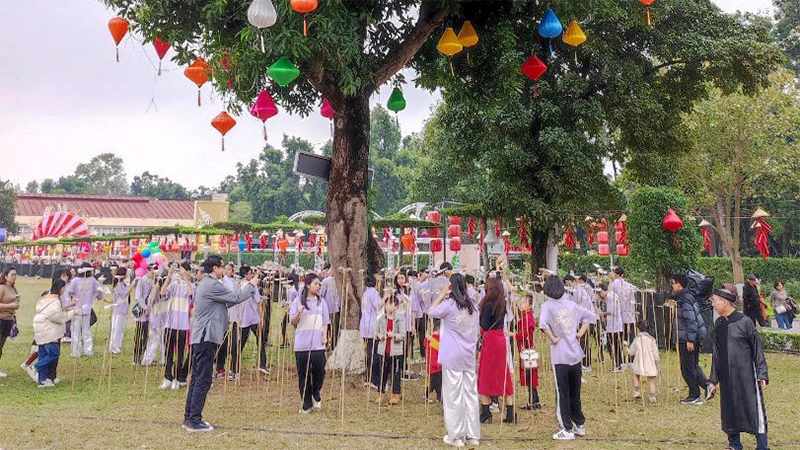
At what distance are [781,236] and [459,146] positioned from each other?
2242 centimetres

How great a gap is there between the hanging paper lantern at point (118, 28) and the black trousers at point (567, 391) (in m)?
5.85

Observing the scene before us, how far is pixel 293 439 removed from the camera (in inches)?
222

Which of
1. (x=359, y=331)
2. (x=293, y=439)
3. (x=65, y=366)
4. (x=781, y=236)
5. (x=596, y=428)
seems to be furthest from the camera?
(x=781, y=236)

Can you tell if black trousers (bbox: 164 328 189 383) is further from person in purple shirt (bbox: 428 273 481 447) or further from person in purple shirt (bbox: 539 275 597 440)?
person in purple shirt (bbox: 539 275 597 440)

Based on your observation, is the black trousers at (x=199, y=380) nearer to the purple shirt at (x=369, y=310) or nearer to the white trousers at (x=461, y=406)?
the white trousers at (x=461, y=406)

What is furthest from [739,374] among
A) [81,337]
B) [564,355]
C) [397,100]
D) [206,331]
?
[81,337]

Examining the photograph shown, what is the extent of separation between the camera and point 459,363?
566 cm

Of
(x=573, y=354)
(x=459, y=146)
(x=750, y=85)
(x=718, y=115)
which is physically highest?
(x=718, y=115)

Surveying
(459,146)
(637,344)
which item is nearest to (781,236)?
(459,146)

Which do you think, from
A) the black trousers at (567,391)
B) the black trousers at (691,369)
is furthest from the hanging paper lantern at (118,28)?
the black trousers at (691,369)

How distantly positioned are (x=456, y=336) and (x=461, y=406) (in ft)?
1.96

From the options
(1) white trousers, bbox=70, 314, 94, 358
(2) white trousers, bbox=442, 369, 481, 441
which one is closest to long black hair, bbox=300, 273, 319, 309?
(2) white trousers, bbox=442, 369, 481, 441

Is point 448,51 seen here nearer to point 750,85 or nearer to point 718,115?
point 750,85

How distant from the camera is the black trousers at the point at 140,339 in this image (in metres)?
9.45
